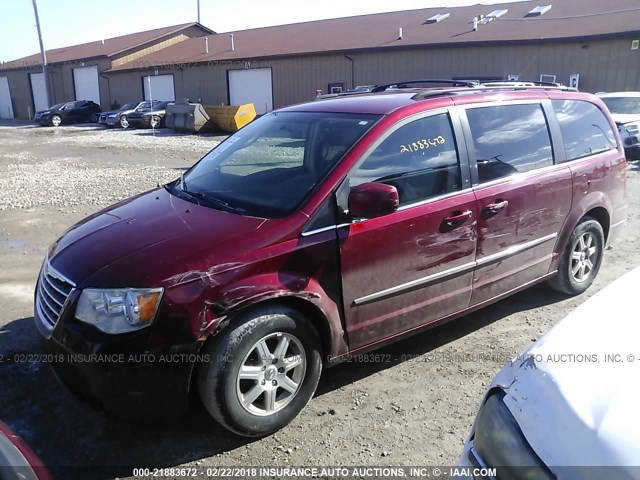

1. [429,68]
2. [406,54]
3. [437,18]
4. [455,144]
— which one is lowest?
[455,144]

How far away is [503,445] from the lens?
1771 mm

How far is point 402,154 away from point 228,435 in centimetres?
202

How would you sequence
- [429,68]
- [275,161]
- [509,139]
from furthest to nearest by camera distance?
[429,68], [509,139], [275,161]

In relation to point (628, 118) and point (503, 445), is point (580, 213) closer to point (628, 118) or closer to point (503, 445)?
point (503, 445)

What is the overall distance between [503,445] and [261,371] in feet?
4.90

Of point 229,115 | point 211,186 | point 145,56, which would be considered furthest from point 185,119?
point 211,186

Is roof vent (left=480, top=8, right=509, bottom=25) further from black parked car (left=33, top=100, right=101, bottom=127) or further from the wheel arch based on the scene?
black parked car (left=33, top=100, right=101, bottom=127)

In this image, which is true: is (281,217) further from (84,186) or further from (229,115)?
(229,115)

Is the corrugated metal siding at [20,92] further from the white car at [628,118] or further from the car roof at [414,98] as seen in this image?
the car roof at [414,98]

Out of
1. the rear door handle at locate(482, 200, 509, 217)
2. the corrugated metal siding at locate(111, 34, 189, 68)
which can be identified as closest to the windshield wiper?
the rear door handle at locate(482, 200, 509, 217)

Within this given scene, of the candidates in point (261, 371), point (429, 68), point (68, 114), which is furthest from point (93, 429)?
point (68, 114)

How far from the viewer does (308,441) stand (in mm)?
3020

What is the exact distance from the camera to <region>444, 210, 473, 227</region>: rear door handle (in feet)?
11.8

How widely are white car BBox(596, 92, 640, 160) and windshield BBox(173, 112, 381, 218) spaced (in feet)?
35.2
